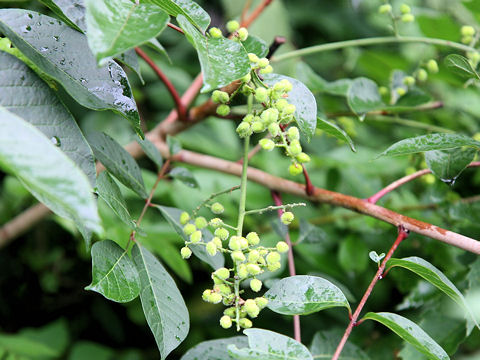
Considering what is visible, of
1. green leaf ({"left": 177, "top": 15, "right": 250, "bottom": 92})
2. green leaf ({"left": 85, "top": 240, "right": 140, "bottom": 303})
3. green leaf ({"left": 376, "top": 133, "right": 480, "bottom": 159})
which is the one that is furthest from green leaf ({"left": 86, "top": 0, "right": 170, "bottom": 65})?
green leaf ({"left": 376, "top": 133, "right": 480, "bottom": 159})

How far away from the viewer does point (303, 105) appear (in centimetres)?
64

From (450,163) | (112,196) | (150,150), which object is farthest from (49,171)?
(450,163)

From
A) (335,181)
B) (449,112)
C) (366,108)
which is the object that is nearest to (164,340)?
(366,108)

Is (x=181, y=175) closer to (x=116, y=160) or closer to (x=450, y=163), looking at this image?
(x=116, y=160)

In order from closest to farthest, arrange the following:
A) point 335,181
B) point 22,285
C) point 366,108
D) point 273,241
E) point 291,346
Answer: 1. point 291,346
2. point 366,108
3. point 273,241
4. point 335,181
5. point 22,285

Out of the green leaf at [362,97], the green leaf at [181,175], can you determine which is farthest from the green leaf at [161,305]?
the green leaf at [362,97]

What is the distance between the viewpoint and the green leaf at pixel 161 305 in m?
0.64

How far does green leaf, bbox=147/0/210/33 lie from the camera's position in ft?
1.93

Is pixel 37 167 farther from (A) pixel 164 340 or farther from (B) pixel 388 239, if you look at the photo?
(B) pixel 388 239

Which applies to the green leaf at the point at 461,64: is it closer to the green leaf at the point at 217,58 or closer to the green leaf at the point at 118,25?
the green leaf at the point at 217,58

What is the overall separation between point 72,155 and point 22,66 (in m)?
0.13

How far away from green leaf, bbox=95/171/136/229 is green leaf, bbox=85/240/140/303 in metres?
0.04

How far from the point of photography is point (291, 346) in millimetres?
579

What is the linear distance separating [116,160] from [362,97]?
50cm
